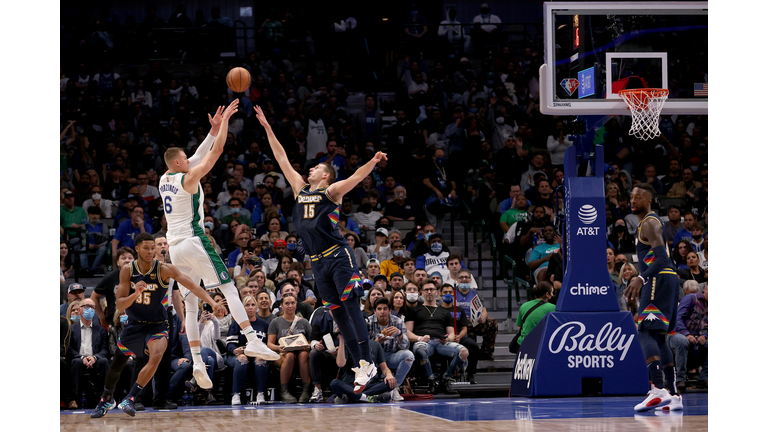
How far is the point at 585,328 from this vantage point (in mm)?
10180

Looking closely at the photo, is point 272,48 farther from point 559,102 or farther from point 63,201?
point 559,102

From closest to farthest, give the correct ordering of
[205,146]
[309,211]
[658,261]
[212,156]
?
[212,156], [309,211], [205,146], [658,261]

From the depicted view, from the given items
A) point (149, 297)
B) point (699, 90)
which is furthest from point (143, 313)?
point (699, 90)

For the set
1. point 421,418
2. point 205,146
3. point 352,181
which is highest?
point 205,146

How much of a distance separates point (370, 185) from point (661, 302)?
7.43m

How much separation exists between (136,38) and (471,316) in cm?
1103

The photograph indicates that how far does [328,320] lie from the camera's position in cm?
1070

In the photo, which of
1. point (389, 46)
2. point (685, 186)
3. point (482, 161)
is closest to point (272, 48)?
point (389, 46)

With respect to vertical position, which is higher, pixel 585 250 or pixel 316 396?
pixel 585 250

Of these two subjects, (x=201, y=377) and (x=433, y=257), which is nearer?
(x=201, y=377)

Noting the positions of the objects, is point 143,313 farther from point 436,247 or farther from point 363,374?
point 436,247

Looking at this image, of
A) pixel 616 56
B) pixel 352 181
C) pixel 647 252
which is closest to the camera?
pixel 352 181

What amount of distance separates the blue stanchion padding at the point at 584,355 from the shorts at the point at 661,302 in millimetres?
1647

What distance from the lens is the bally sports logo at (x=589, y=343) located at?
1020cm
